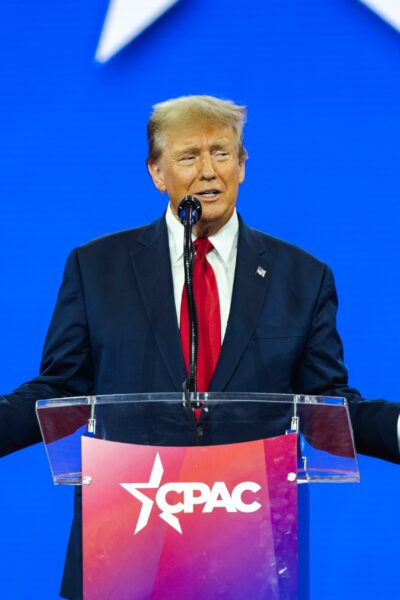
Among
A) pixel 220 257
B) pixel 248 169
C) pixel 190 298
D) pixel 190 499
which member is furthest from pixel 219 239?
pixel 190 499

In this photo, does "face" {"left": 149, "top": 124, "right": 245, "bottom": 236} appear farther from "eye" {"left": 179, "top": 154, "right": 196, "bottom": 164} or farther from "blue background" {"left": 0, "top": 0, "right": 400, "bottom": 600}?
"blue background" {"left": 0, "top": 0, "right": 400, "bottom": 600}

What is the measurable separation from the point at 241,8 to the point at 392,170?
1.97 feet

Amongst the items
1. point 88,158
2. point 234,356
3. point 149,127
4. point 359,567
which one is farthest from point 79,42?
point 359,567

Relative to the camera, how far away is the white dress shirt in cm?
215

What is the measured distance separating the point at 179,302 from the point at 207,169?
27 cm

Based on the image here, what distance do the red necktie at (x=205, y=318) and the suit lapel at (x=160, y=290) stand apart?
0.08 ft

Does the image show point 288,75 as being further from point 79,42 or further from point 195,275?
point 195,275

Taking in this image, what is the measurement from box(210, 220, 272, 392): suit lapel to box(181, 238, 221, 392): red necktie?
3 cm

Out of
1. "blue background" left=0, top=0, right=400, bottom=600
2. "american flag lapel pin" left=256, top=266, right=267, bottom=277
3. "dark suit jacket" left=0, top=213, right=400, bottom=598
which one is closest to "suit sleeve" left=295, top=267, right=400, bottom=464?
"dark suit jacket" left=0, top=213, right=400, bottom=598

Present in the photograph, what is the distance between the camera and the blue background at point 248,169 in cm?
295

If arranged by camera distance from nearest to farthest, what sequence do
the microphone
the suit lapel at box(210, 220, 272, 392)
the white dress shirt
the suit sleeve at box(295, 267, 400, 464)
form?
the microphone < the suit sleeve at box(295, 267, 400, 464) < the suit lapel at box(210, 220, 272, 392) < the white dress shirt

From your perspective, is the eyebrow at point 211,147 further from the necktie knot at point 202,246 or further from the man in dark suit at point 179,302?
the necktie knot at point 202,246

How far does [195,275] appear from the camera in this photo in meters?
2.13

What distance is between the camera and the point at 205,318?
2.10 meters
